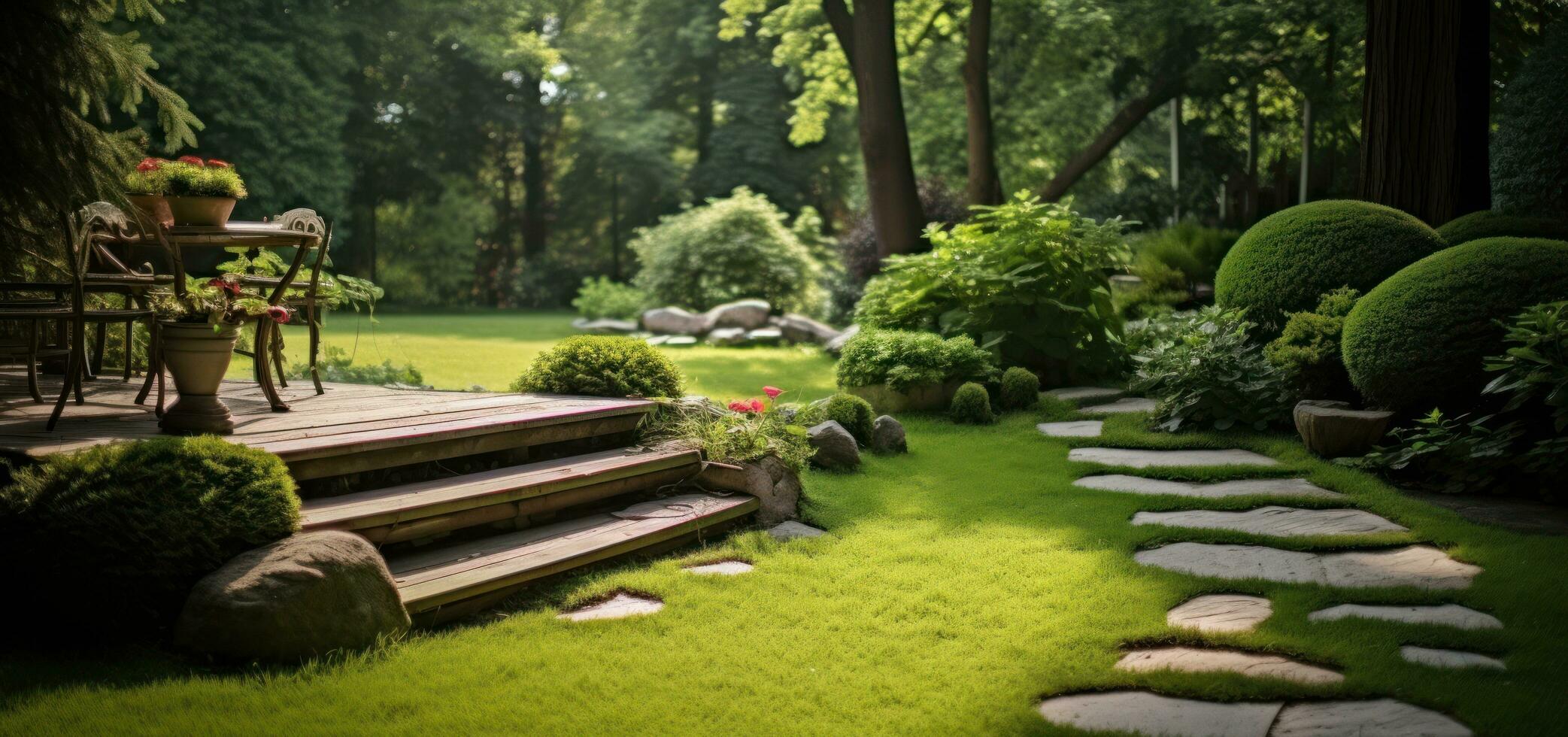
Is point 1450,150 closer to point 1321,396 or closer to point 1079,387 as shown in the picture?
point 1321,396

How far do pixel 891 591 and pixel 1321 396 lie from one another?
367cm

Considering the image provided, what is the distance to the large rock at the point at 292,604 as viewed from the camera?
3.06m

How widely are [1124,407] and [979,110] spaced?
311 inches

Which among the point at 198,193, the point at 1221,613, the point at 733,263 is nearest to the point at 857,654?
the point at 1221,613

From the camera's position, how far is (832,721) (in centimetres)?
282

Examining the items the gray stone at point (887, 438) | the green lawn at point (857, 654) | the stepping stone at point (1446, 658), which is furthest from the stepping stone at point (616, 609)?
the gray stone at point (887, 438)

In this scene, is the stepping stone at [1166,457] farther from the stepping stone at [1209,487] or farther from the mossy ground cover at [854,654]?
the mossy ground cover at [854,654]

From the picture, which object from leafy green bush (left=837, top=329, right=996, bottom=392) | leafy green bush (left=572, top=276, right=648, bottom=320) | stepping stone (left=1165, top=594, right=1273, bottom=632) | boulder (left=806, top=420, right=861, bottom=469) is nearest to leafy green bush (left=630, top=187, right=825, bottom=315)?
leafy green bush (left=572, top=276, right=648, bottom=320)

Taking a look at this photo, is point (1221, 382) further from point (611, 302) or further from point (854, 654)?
point (611, 302)

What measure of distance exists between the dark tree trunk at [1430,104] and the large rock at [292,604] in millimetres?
7393

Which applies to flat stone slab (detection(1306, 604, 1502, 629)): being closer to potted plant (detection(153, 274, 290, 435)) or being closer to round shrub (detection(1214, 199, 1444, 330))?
round shrub (detection(1214, 199, 1444, 330))

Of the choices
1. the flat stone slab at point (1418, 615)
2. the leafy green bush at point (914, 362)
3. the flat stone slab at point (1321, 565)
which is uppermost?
the leafy green bush at point (914, 362)

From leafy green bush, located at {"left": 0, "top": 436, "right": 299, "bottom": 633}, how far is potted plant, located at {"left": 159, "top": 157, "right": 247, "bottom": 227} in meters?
1.80

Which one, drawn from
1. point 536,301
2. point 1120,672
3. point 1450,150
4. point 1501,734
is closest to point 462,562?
point 1120,672
